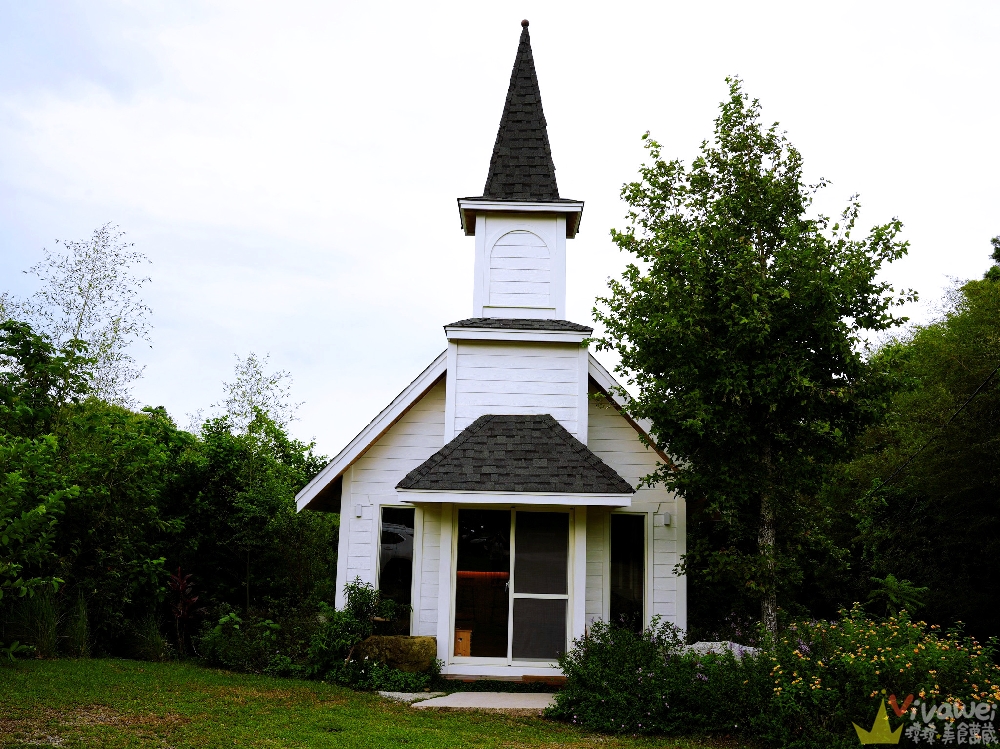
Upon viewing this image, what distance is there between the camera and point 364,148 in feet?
49.5

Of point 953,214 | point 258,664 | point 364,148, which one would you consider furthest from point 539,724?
point 953,214

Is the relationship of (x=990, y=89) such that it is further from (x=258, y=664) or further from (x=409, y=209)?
(x=258, y=664)

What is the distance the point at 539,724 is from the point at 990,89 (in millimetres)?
11280

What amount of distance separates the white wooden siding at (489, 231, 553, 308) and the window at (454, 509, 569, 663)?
325 centimetres

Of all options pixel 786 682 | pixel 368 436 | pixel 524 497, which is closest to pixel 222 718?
pixel 524 497

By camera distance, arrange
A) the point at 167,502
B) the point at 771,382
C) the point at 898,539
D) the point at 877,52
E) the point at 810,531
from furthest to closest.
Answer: the point at 898,539 → the point at 167,502 → the point at 877,52 → the point at 810,531 → the point at 771,382

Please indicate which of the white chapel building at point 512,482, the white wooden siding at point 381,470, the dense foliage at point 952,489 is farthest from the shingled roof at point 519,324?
the dense foliage at point 952,489

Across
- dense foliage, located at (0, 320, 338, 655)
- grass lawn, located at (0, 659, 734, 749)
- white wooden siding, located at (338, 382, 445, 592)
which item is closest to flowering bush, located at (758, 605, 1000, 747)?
grass lawn, located at (0, 659, 734, 749)

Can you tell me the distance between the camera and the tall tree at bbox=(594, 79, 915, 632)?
1005cm

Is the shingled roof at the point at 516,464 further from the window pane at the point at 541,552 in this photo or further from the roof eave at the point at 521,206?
the roof eave at the point at 521,206

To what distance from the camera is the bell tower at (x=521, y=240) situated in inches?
517

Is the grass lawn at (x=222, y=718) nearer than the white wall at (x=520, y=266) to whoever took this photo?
Yes

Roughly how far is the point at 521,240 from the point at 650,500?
14.1 feet

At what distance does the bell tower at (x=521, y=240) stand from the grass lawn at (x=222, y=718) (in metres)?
5.90
